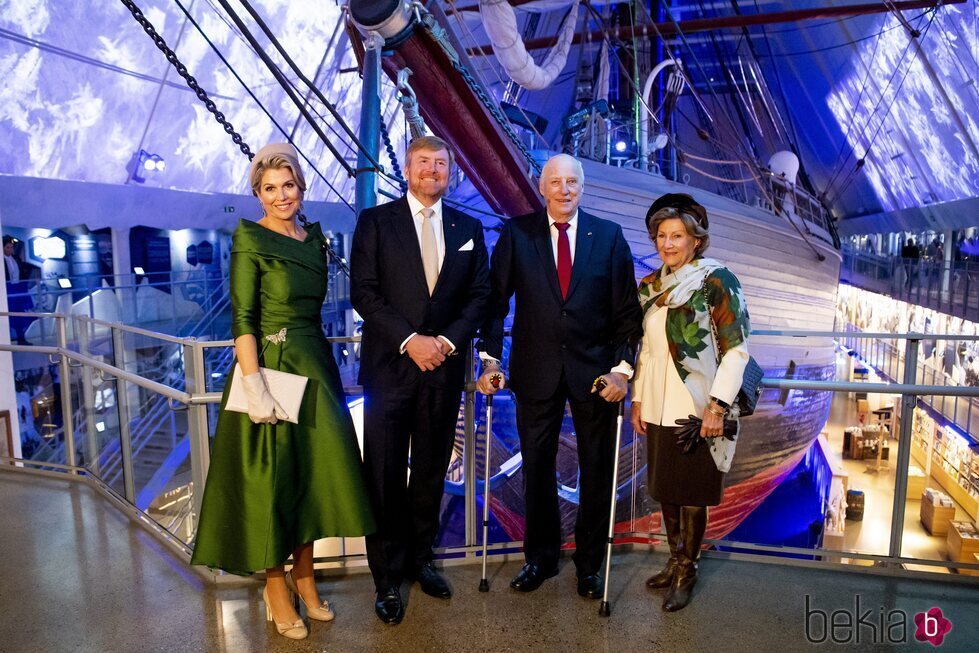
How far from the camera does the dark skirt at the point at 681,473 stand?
1.93 metres

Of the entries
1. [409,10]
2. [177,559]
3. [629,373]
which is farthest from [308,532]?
[409,10]

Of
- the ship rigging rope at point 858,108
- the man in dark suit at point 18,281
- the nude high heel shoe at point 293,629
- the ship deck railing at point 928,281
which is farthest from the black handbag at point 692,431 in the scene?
the ship deck railing at point 928,281

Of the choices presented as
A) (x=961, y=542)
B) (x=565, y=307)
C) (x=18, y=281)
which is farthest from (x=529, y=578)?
(x=18, y=281)

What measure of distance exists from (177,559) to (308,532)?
830 millimetres

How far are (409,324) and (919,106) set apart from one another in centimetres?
1201

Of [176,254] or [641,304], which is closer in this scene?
[641,304]

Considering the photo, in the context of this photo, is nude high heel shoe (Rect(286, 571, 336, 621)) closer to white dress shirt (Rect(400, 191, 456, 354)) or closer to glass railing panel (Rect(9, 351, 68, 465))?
white dress shirt (Rect(400, 191, 456, 354))

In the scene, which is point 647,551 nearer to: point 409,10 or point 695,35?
point 409,10

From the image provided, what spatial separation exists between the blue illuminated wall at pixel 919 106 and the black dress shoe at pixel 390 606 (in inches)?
383

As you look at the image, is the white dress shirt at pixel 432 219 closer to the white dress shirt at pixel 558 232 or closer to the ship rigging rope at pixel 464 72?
the white dress shirt at pixel 558 232

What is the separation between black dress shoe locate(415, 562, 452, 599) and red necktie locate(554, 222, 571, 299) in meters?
0.99

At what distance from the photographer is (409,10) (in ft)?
13.9

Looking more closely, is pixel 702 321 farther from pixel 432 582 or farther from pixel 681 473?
pixel 432 582

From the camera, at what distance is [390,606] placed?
1.95 m
